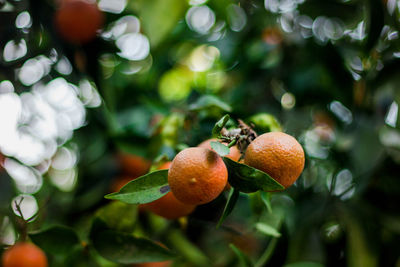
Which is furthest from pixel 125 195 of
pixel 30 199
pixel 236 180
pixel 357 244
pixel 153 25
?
pixel 30 199

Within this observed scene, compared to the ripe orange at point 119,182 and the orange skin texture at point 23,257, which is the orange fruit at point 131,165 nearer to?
the ripe orange at point 119,182

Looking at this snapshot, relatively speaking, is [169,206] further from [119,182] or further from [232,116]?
[119,182]

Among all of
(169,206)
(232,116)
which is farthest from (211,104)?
(169,206)

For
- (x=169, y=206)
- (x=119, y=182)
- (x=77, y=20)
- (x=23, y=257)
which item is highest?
(x=77, y=20)

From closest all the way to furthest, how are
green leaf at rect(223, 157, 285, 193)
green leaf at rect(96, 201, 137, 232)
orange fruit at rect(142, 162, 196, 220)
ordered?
green leaf at rect(223, 157, 285, 193) < orange fruit at rect(142, 162, 196, 220) < green leaf at rect(96, 201, 137, 232)

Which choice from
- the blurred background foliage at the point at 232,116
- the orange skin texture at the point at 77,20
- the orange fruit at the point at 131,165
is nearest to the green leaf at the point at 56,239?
the blurred background foliage at the point at 232,116

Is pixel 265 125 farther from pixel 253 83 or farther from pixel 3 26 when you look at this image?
pixel 3 26

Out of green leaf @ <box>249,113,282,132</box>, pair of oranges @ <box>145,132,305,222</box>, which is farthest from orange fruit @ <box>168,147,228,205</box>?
green leaf @ <box>249,113,282,132</box>

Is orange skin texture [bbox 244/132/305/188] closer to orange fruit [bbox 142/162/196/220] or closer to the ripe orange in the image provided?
orange fruit [bbox 142/162/196/220]
